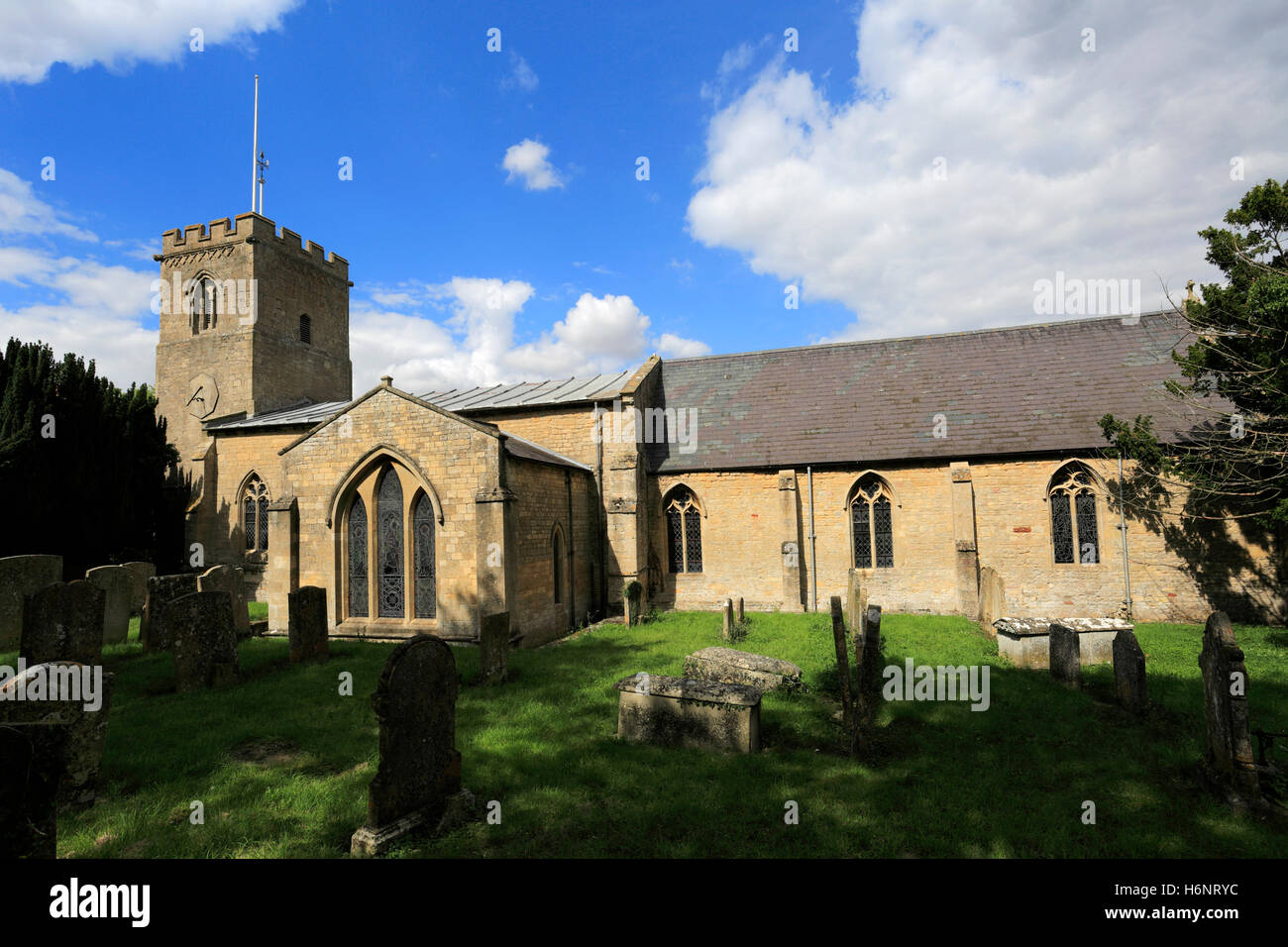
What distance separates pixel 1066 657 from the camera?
32.5 ft

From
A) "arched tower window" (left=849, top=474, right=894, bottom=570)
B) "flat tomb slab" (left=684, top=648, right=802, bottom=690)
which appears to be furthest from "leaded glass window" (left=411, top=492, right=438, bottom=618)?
"arched tower window" (left=849, top=474, right=894, bottom=570)

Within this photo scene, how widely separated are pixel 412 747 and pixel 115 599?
38.8ft

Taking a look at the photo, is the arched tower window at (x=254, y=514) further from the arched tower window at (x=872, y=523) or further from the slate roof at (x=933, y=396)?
the arched tower window at (x=872, y=523)

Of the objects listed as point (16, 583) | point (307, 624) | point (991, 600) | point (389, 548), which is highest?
point (389, 548)

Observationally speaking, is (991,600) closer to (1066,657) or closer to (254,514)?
(1066,657)

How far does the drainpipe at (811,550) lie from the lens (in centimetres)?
1748

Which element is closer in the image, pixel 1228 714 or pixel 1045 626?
pixel 1228 714

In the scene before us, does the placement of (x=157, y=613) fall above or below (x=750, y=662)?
above

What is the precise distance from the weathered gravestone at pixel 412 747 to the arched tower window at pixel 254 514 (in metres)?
18.2

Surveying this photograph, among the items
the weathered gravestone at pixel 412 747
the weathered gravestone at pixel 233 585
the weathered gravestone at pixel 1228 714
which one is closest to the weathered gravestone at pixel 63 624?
the weathered gravestone at pixel 233 585

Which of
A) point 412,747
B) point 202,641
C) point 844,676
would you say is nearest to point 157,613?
point 202,641

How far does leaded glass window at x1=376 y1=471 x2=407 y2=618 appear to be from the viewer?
13969 mm

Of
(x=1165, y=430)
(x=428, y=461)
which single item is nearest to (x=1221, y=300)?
(x=1165, y=430)

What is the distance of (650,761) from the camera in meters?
6.92
